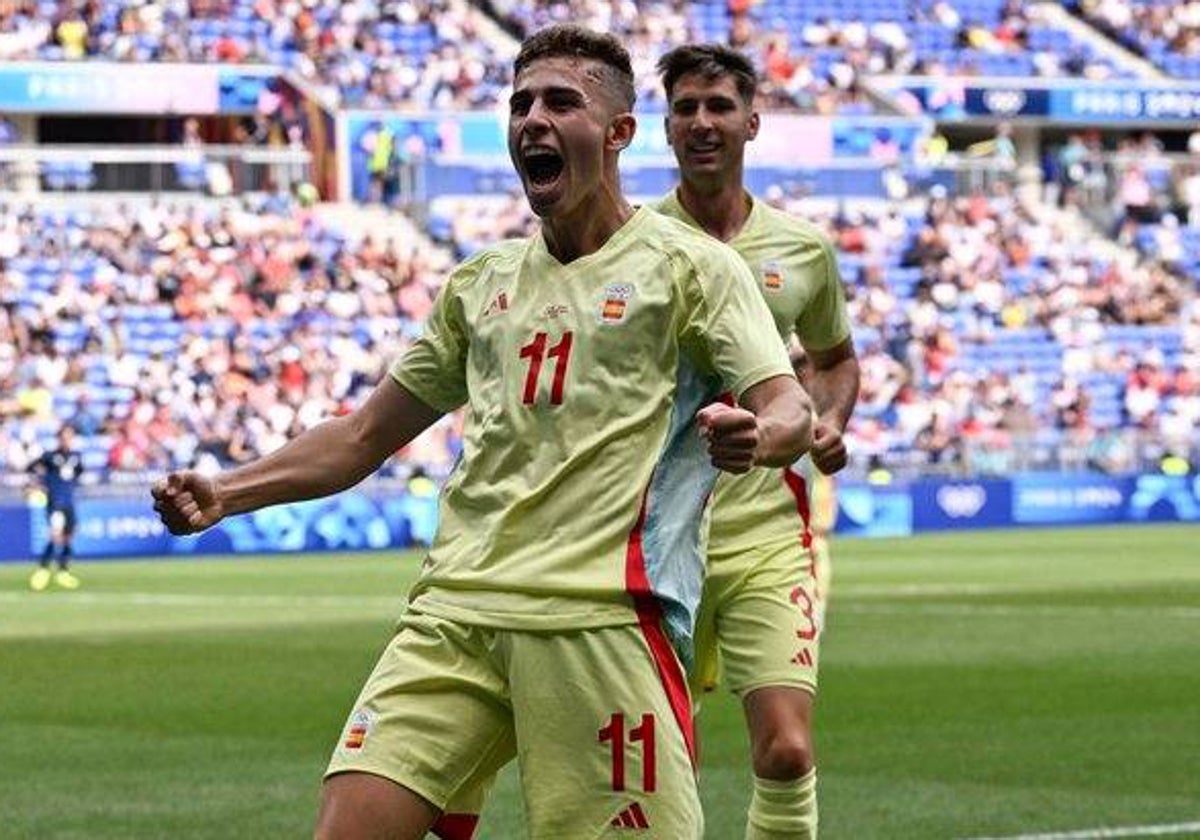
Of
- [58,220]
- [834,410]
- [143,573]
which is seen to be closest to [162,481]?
[834,410]

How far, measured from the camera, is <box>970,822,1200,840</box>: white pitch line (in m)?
11.8

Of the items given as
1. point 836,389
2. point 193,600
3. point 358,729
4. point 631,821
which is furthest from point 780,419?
point 193,600

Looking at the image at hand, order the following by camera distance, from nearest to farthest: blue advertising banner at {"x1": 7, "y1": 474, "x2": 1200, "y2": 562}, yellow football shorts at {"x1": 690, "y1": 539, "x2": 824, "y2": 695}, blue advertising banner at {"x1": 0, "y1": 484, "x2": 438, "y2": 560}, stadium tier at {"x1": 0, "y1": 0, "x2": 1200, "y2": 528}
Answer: yellow football shorts at {"x1": 690, "y1": 539, "x2": 824, "y2": 695}
blue advertising banner at {"x1": 7, "y1": 474, "x2": 1200, "y2": 562}
blue advertising banner at {"x1": 0, "y1": 484, "x2": 438, "y2": 560}
stadium tier at {"x1": 0, "y1": 0, "x2": 1200, "y2": 528}

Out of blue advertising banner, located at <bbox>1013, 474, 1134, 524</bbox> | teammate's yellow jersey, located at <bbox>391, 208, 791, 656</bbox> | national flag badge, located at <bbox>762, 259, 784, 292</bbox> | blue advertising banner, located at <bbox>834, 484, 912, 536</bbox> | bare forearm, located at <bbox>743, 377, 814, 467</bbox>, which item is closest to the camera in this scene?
bare forearm, located at <bbox>743, 377, 814, 467</bbox>

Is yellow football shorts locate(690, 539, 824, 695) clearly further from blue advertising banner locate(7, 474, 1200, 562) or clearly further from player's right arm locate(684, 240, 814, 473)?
blue advertising banner locate(7, 474, 1200, 562)

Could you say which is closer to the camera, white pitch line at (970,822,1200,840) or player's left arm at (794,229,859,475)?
player's left arm at (794,229,859,475)

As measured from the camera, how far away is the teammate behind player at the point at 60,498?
108 feet

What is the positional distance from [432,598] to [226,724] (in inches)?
400

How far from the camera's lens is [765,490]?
9836 mm

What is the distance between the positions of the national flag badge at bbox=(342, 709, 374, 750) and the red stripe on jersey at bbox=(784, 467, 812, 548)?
342 centimetres

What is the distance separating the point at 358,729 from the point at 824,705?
36.2ft

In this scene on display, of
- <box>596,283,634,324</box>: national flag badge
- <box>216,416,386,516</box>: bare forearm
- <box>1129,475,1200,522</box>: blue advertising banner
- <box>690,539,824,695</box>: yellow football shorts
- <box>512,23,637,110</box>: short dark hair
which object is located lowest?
<box>1129,475,1200,522</box>: blue advertising banner

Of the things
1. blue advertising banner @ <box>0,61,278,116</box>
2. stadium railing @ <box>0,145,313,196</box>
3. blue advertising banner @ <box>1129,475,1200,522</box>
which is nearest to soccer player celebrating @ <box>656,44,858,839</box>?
stadium railing @ <box>0,145,313,196</box>

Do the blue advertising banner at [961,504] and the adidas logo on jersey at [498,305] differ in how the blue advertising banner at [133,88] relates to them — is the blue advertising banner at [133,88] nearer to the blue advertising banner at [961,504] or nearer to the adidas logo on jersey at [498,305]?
the blue advertising banner at [961,504]
